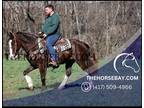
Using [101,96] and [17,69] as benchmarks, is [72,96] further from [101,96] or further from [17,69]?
[17,69]

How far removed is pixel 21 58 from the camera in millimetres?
12562

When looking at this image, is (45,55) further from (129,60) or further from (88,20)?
(129,60)

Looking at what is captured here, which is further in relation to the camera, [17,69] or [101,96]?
[17,69]

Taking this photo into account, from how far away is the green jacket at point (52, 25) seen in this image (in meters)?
12.0

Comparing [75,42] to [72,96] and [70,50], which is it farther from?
[72,96]

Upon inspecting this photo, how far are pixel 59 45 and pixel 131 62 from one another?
1216 millimetres

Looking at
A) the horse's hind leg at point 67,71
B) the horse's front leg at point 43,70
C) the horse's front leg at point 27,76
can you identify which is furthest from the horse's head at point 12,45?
the horse's hind leg at point 67,71

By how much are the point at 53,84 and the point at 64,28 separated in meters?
0.91

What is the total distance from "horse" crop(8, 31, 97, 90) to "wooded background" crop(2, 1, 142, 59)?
10 cm

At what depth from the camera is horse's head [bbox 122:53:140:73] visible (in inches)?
480

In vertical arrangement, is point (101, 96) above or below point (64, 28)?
below

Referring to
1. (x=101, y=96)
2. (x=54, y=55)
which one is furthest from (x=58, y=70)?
(x=101, y=96)

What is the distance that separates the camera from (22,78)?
12.7m

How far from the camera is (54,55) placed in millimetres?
12586
